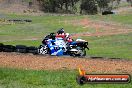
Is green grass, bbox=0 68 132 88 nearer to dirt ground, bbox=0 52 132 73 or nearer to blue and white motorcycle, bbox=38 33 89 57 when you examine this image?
dirt ground, bbox=0 52 132 73

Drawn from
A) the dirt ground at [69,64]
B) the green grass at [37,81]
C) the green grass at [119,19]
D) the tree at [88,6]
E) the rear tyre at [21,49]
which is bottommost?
the tree at [88,6]

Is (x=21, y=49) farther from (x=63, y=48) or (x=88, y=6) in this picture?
(x=88, y=6)

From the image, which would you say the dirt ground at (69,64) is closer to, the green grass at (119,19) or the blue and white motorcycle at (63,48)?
the blue and white motorcycle at (63,48)

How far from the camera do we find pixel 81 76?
7.58m

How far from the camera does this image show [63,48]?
27828mm

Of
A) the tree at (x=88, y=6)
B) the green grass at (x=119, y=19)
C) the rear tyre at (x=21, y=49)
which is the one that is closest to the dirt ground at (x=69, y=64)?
the rear tyre at (x=21, y=49)

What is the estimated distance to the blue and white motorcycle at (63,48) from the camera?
27.4 metres

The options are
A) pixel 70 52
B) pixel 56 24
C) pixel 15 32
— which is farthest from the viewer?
pixel 56 24

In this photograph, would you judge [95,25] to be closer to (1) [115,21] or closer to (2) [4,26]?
(1) [115,21]

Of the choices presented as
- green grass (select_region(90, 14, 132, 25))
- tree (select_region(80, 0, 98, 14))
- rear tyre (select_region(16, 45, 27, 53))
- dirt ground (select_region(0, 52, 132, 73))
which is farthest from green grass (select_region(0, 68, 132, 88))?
tree (select_region(80, 0, 98, 14))

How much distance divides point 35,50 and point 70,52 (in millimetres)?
2597

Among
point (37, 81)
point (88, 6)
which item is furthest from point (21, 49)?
point (88, 6)

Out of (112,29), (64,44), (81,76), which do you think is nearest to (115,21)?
(112,29)

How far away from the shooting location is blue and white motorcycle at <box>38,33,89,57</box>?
27422 millimetres
